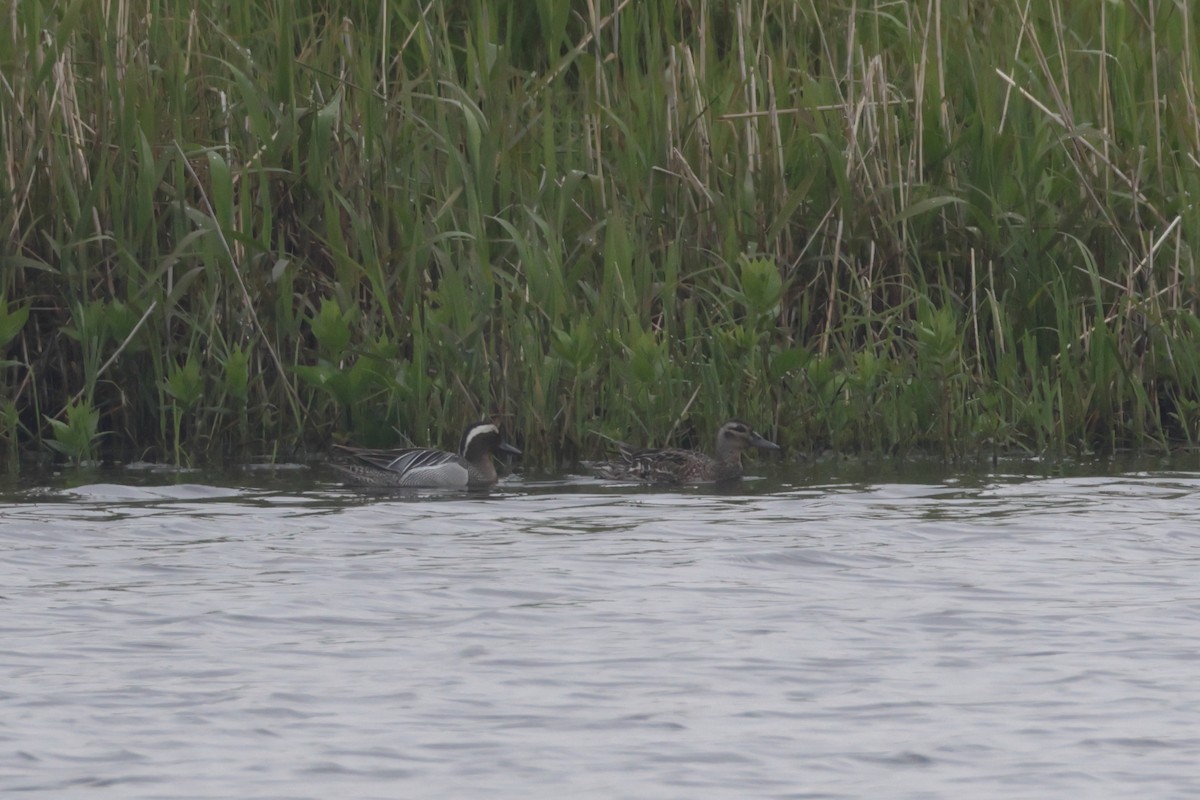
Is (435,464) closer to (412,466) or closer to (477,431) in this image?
(412,466)

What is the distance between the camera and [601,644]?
19.5 feet

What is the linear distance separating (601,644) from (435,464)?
11.6 feet

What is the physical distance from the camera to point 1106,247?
10320mm

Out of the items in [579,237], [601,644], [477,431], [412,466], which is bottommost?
[601,644]

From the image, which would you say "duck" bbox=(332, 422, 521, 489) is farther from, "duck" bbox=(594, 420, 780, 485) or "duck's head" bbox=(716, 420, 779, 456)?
"duck's head" bbox=(716, 420, 779, 456)

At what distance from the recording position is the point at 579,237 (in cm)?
996

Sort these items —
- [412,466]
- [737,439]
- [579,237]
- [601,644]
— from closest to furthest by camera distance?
1. [601,644]
2. [412,466]
3. [737,439]
4. [579,237]

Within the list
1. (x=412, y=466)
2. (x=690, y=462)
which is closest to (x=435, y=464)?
(x=412, y=466)

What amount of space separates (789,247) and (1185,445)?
201 cm

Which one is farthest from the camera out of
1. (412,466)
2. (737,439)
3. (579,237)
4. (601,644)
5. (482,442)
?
(579,237)

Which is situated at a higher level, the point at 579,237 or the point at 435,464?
the point at 579,237

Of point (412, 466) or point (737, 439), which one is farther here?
point (737, 439)

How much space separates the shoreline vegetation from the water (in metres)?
0.99

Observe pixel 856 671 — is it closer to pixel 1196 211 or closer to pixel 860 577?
pixel 860 577
